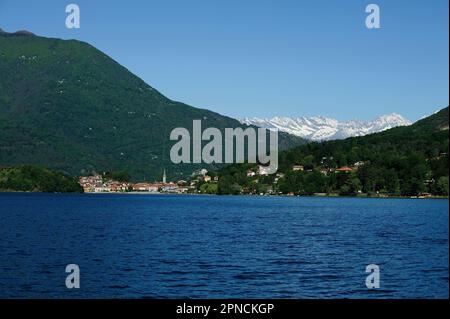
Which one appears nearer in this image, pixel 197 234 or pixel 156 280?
pixel 156 280

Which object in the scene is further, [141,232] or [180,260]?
[141,232]

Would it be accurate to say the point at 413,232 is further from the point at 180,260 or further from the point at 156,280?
the point at 156,280

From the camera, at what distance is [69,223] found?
99312 mm

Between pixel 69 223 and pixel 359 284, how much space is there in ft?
215

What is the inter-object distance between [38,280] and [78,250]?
17.9 meters

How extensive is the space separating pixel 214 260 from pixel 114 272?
31.7 ft

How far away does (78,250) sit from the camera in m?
61.2

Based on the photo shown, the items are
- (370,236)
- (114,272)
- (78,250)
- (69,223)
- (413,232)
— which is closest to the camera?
(114,272)

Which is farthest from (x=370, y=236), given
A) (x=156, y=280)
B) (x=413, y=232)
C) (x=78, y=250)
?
(x=156, y=280)
